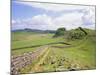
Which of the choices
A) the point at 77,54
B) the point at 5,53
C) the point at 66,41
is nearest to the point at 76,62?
the point at 77,54

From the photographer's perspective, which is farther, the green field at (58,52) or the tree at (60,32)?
the tree at (60,32)

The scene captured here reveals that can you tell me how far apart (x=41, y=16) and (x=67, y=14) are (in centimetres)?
37

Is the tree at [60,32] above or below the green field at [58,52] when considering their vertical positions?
above

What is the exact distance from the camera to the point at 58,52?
8.84 feet

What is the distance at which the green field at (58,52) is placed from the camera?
256 centimetres

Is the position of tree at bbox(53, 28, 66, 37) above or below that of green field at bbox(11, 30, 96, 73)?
above

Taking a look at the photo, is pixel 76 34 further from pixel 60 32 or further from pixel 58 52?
pixel 58 52

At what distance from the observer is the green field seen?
256 centimetres

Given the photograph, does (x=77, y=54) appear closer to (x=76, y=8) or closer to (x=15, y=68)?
(x=76, y=8)

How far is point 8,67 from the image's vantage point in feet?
8.14

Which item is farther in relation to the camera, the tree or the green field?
the tree

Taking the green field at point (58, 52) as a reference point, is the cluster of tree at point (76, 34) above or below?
above

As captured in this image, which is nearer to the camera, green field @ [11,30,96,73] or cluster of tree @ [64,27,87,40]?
green field @ [11,30,96,73]

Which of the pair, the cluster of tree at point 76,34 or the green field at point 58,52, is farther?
the cluster of tree at point 76,34
